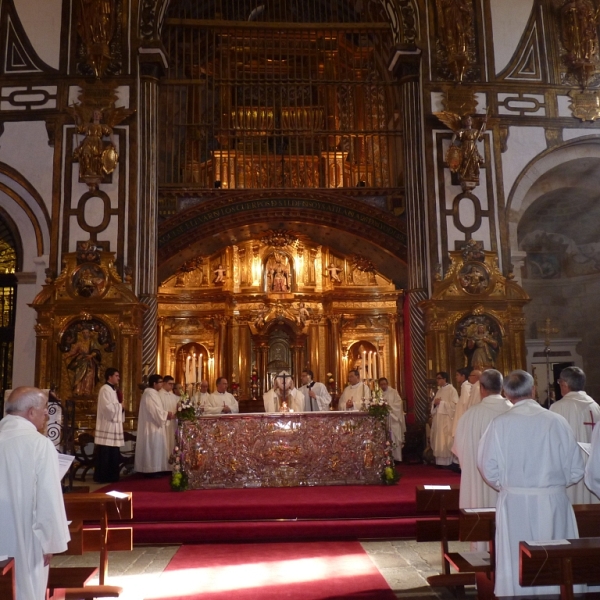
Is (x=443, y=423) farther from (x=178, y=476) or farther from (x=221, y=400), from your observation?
(x=178, y=476)

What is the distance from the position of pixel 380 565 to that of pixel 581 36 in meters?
12.0

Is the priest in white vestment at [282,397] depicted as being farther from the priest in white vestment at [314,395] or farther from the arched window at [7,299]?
the arched window at [7,299]

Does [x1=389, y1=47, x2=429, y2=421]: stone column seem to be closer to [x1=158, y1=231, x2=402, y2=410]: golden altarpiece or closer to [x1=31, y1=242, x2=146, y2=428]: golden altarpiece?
[x1=158, y1=231, x2=402, y2=410]: golden altarpiece

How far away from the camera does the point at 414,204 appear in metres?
13.8

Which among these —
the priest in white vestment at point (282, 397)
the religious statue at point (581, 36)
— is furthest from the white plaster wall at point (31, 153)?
the religious statue at point (581, 36)

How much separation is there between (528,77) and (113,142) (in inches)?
326

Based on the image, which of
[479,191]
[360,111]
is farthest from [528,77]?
[360,111]

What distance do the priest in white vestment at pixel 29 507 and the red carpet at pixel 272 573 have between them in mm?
1724

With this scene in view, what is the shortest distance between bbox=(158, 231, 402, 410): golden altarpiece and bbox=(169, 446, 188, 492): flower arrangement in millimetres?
6944

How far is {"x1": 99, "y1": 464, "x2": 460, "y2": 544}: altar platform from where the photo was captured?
295 inches

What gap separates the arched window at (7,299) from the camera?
14.5m

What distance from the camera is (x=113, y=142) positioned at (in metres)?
13.4

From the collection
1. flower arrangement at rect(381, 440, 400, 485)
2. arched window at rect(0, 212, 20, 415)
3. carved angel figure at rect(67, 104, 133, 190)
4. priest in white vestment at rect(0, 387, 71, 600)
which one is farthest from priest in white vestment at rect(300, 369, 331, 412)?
priest in white vestment at rect(0, 387, 71, 600)

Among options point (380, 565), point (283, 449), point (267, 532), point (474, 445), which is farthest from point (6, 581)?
point (283, 449)
